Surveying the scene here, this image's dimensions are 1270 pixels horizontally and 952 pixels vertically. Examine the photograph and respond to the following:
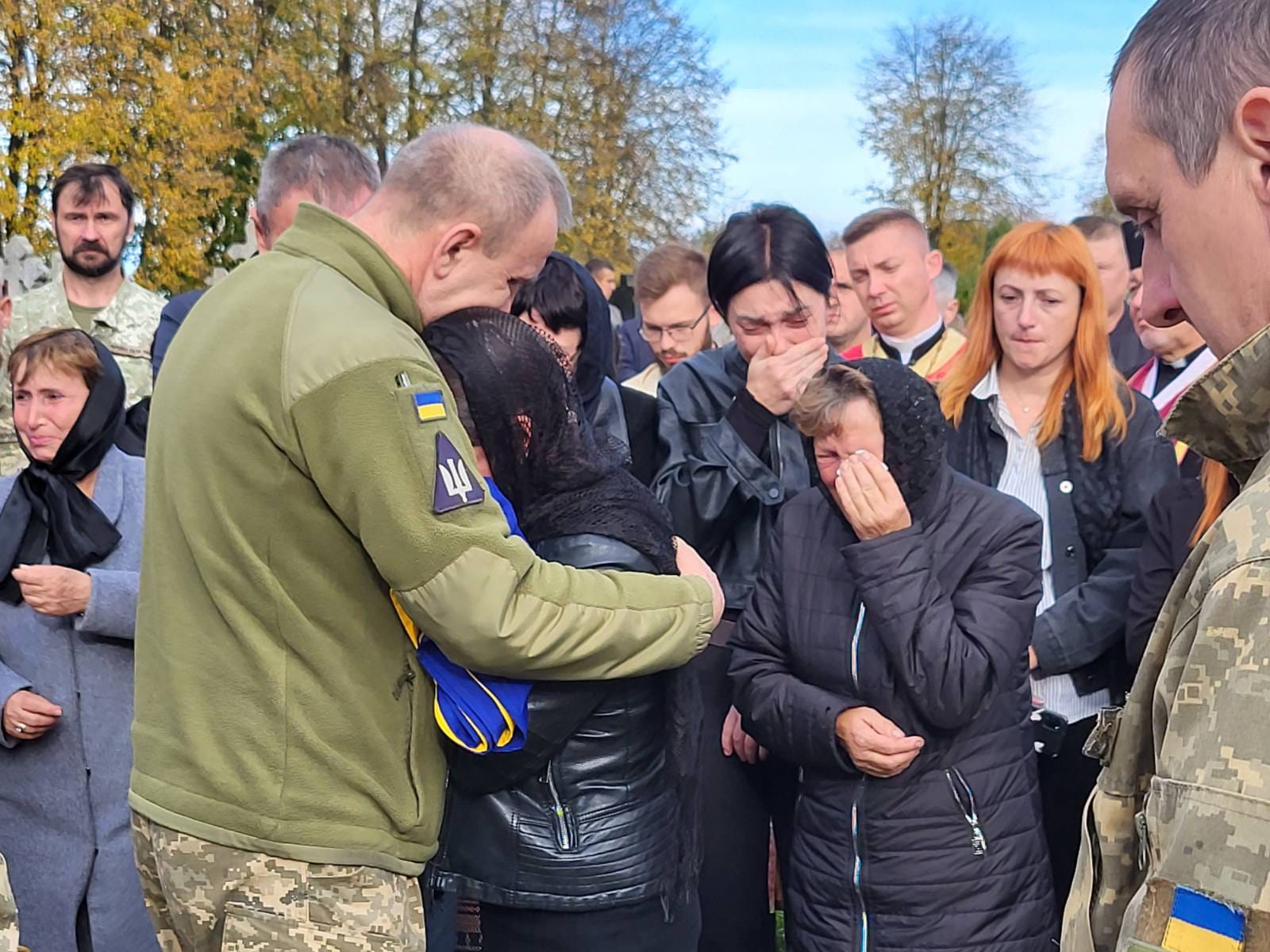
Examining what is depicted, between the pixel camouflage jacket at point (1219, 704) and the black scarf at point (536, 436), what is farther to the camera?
the black scarf at point (536, 436)

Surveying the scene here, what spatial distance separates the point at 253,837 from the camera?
6.58 feet

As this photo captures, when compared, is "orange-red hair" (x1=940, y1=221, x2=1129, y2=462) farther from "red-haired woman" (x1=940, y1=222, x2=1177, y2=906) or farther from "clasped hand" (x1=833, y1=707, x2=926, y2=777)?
"clasped hand" (x1=833, y1=707, x2=926, y2=777)

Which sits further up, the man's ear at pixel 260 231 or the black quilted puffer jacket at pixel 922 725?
the man's ear at pixel 260 231

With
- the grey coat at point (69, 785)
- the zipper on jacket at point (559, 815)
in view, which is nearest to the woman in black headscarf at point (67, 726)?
the grey coat at point (69, 785)

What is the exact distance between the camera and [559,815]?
7.14 feet

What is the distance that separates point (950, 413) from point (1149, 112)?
2614mm

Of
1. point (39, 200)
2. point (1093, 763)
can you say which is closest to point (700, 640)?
point (1093, 763)

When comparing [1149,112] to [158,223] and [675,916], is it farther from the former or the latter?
[158,223]

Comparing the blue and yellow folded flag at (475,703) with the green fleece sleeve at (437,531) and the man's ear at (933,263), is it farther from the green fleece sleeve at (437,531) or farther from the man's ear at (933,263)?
the man's ear at (933,263)

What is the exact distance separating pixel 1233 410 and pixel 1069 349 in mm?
2618

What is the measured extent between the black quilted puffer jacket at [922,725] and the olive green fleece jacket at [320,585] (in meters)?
0.76

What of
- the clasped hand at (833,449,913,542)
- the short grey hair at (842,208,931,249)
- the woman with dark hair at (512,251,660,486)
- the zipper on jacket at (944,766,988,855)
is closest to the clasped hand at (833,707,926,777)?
the zipper on jacket at (944,766,988,855)

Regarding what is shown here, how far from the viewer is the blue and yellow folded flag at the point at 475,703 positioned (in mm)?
2053

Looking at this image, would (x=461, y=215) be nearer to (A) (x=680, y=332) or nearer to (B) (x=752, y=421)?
(B) (x=752, y=421)
